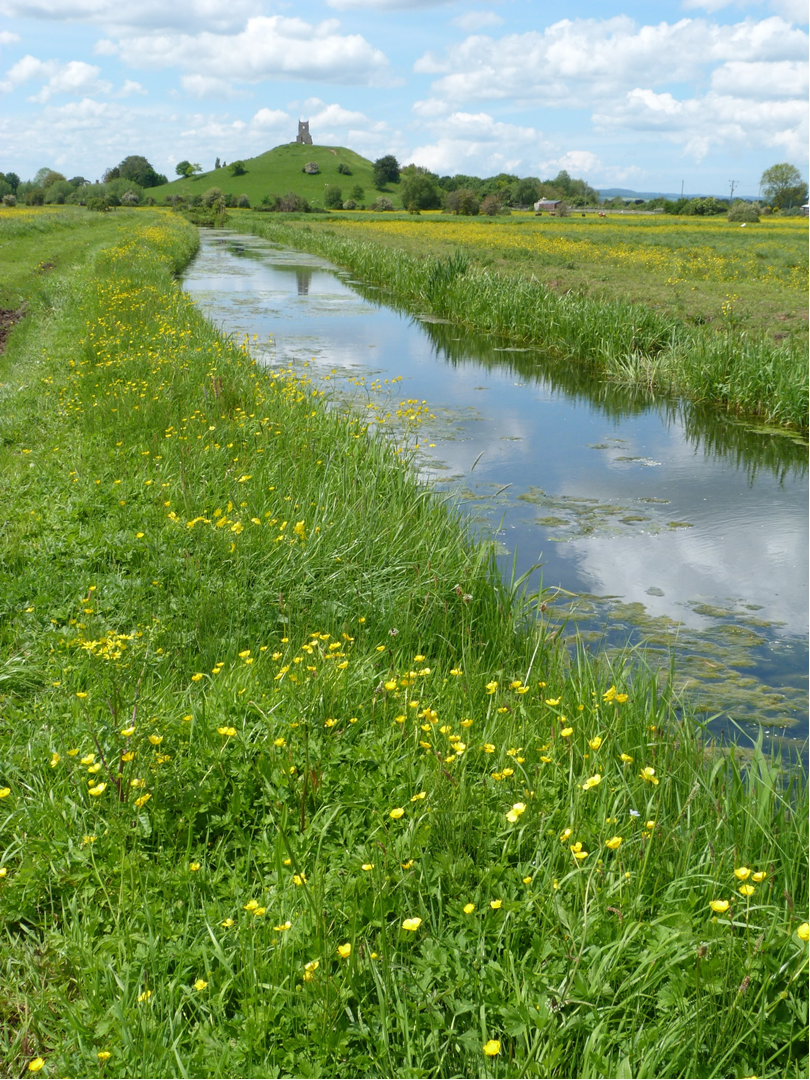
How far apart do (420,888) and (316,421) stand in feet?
19.3

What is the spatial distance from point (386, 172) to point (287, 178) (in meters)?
14.0

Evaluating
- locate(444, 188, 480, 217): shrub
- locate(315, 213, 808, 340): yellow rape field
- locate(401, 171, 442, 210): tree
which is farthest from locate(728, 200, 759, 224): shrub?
locate(401, 171, 442, 210): tree

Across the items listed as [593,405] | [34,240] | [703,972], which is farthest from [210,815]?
[34,240]

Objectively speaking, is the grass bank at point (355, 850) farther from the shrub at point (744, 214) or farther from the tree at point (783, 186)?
the tree at point (783, 186)

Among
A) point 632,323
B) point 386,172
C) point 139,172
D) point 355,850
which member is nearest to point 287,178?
point 386,172

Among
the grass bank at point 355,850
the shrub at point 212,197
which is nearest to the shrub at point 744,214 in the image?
the shrub at point 212,197

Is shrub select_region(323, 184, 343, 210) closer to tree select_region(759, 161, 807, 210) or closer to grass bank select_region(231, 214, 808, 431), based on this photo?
tree select_region(759, 161, 807, 210)

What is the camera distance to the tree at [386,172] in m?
115

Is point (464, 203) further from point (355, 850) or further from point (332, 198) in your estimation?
point (355, 850)

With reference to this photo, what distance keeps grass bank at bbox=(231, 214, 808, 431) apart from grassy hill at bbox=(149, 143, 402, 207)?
7712 cm

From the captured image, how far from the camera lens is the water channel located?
197 inches

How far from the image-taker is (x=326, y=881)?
2.30 metres

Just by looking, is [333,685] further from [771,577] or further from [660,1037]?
[771,577]

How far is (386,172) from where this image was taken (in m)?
115
